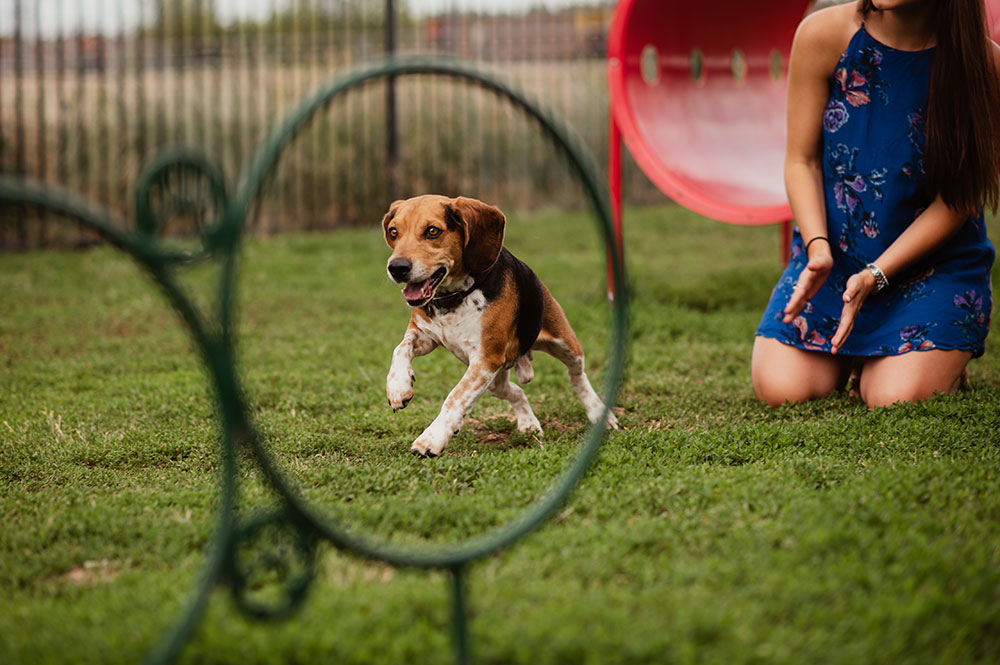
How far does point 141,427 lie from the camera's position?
3.53 metres

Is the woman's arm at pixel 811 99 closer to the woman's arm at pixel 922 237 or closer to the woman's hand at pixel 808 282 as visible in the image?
the woman's arm at pixel 922 237

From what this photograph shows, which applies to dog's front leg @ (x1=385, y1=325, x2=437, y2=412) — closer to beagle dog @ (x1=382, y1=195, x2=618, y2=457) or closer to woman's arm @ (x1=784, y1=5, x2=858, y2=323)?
beagle dog @ (x1=382, y1=195, x2=618, y2=457)

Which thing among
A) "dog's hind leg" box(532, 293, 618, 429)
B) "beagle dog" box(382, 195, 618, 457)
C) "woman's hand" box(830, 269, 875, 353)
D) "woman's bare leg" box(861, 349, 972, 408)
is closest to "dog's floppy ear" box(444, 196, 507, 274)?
"beagle dog" box(382, 195, 618, 457)

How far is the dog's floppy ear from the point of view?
272 centimetres

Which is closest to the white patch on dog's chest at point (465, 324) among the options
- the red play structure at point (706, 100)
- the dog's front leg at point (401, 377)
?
the dog's front leg at point (401, 377)

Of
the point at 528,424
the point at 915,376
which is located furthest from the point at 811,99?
the point at 528,424

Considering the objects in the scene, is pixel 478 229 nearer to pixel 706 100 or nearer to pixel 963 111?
pixel 963 111

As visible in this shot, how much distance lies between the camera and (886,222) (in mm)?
3711

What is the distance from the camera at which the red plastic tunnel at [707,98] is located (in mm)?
5566

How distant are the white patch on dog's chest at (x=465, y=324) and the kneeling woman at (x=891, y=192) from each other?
1.24 m

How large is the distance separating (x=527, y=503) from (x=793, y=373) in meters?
1.56

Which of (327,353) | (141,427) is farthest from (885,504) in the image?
→ (327,353)

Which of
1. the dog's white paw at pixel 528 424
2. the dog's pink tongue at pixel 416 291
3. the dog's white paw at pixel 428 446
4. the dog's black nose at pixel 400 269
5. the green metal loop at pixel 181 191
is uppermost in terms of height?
the green metal loop at pixel 181 191

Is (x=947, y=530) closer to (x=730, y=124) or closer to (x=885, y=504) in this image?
(x=885, y=504)
